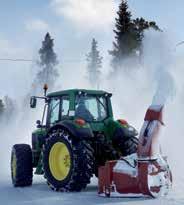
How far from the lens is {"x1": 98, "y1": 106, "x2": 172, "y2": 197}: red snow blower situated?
8.34 metres

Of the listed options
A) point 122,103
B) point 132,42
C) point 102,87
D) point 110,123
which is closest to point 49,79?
point 132,42

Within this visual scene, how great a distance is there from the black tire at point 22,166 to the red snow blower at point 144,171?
2540 millimetres

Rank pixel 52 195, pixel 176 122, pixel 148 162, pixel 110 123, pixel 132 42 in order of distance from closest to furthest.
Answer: pixel 148 162 < pixel 52 195 < pixel 110 123 < pixel 176 122 < pixel 132 42

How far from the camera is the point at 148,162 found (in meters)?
8.41

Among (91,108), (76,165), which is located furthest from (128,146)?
(76,165)

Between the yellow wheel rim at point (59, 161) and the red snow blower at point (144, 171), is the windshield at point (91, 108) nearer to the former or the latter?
the yellow wheel rim at point (59, 161)

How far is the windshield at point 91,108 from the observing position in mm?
10719

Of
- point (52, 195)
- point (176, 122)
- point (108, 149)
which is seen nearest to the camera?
point (52, 195)

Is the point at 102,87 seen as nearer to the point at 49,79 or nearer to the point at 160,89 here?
the point at 160,89

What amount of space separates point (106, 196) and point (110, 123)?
7.63 ft

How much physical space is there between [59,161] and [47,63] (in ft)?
170

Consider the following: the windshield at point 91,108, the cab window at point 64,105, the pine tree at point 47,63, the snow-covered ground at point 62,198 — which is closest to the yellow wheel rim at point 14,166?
the snow-covered ground at point 62,198

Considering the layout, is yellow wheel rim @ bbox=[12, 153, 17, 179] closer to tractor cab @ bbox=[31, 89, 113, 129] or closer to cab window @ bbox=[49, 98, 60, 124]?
tractor cab @ bbox=[31, 89, 113, 129]

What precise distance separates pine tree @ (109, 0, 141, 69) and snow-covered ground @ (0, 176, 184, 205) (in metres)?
29.2
